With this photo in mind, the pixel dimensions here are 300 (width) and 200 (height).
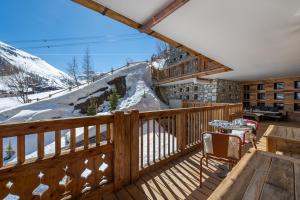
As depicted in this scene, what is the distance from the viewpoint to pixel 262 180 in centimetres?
104

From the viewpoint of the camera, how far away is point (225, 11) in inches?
86.2

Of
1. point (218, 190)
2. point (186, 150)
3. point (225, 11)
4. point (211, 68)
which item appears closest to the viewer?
point (218, 190)

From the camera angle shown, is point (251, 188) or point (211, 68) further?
point (211, 68)

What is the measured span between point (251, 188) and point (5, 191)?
1.98 m

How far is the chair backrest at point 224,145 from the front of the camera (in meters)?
1.99

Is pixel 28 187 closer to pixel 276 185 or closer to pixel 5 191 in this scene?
pixel 5 191

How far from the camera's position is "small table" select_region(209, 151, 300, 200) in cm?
88

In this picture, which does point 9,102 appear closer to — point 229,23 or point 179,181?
point 179,181

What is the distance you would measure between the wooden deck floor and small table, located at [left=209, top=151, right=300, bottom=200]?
1045 mm

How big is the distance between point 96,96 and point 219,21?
47.5 feet

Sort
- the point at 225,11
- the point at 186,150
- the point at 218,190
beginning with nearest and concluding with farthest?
the point at 218,190, the point at 225,11, the point at 186,150

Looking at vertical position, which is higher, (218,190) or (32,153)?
(218,190)

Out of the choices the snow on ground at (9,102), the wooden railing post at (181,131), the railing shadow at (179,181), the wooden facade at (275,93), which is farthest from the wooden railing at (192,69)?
the snow on ground at (9,102)

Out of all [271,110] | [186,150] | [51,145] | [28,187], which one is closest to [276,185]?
[28,187]
